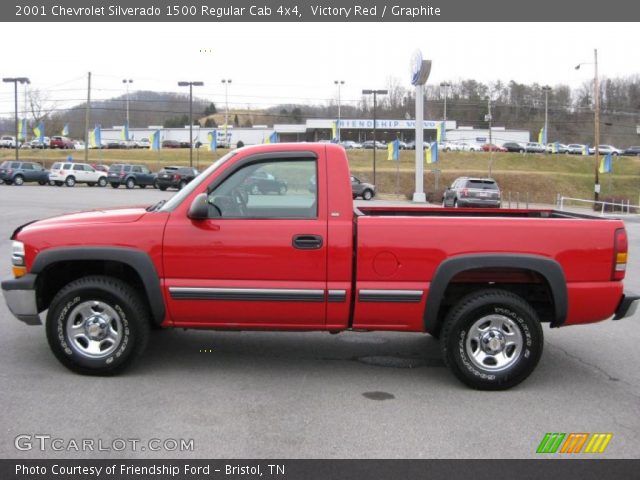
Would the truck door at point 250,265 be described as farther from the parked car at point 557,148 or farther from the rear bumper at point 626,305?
the parked car at point 557,148

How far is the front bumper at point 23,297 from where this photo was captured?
16.7ft

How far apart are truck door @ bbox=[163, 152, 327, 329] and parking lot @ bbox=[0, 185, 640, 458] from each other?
58 cm

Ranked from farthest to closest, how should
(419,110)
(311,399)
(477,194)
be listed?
(419,110)
(477,194)
(311,399)

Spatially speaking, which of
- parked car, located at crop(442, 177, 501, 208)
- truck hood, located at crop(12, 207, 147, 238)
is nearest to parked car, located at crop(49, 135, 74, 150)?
parked car, located at crop(442, 177, 501, 208)

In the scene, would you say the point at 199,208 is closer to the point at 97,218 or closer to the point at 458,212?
the point at 97,218

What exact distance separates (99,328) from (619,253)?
429 centimetres

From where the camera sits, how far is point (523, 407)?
4.74m

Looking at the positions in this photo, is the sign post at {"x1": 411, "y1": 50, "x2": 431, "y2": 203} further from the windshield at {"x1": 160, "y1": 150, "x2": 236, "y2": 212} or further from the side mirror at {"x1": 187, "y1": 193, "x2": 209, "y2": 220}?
the side mirror at {"x1": 187, "y1": 193, "x2": 209, "y2": 220}

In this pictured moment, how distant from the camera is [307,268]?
496cm

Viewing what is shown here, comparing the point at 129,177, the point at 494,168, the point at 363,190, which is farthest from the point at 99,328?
the point at 494,168

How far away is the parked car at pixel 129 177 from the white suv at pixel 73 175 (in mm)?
1334

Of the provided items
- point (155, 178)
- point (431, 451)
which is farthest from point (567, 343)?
point (155, 178)

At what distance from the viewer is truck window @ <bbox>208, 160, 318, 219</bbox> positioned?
16.7 ft

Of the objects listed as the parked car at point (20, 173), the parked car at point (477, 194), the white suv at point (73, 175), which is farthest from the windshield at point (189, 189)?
the parked car at point (20, 173)
